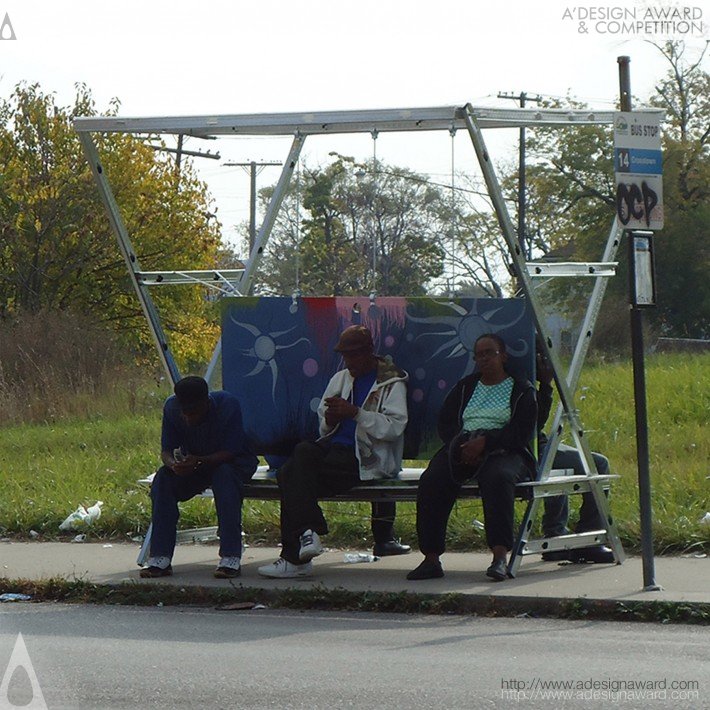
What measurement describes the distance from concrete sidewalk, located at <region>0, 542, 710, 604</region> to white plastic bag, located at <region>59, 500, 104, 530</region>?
67 cm

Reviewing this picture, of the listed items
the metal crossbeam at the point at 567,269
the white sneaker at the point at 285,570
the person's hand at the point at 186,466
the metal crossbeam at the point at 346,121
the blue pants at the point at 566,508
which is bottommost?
the white sneaker at the point at 285,570

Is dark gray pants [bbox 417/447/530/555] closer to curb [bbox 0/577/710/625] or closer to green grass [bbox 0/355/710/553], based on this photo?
curb [bbox 0/577/710/625]

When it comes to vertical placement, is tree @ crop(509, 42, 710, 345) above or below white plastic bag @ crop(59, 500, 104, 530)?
above

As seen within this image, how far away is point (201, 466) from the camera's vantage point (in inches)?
375

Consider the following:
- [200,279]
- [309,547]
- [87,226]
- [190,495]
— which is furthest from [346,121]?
[87,226]

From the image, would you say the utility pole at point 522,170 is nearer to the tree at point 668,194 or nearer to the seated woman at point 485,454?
the tree at point 668,194

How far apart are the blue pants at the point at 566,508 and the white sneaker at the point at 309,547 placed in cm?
156

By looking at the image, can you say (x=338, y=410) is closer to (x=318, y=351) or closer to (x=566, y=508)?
(x=318, y=351)

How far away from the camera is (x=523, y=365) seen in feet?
31.3

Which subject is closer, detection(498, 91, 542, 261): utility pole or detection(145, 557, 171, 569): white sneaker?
detection(145, 557, 171, 569): white sneaker

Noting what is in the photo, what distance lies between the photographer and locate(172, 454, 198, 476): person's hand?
941 cm

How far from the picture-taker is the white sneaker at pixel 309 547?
929cm

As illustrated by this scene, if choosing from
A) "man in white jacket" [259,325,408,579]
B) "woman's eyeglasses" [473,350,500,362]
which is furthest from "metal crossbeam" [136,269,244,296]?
"woman's eyeglasses" [473,350,500,362]

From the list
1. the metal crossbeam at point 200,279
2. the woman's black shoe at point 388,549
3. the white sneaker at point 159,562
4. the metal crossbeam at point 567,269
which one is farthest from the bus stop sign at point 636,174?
the white sneaker at point 159,562
